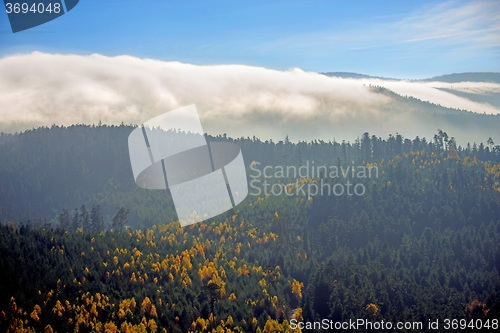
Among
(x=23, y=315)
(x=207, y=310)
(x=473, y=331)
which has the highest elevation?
(x=23, y=315)

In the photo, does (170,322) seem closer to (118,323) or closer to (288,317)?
(118,323)

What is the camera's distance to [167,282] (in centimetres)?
19200

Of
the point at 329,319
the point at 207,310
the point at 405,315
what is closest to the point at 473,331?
the point at 405,315

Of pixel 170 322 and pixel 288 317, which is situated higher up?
pixel 170 322

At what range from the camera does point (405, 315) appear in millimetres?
173375

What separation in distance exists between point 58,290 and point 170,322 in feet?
122

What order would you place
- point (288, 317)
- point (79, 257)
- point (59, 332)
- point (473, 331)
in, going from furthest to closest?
point (79, 257) < point (288, 317) < point (473, 331) < point (59, 332)

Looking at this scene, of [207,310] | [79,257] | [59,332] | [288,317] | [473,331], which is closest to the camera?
[59,332]

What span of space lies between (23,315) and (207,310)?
54.0m

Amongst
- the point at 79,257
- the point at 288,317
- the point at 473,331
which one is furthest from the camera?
the point at 79,257

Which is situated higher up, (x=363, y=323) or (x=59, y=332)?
(x=59, y=332)

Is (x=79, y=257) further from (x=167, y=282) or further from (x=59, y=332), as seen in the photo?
(x=59, y=332)

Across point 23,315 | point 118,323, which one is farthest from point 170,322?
point 23,315

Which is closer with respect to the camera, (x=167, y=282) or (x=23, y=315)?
(x=23, y=315)
